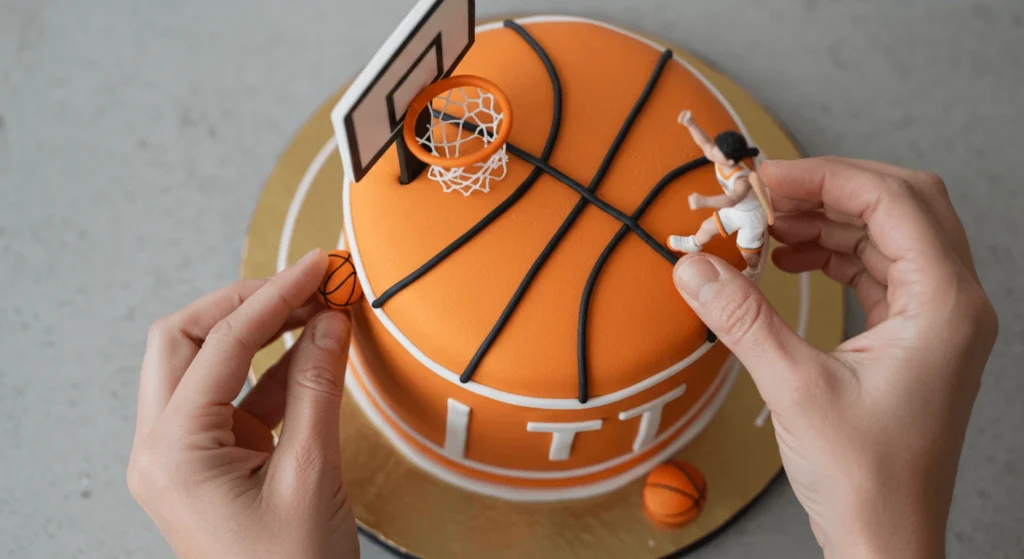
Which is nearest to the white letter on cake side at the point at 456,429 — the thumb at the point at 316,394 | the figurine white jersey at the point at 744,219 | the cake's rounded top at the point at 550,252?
the cake's rounded top at the point at 550,252

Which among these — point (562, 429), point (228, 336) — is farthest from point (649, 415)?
point (228, 336)

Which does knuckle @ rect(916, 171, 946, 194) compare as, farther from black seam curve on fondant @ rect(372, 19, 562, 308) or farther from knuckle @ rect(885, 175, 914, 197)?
black seam curve on fondant @ rect(372, 19, 562, 308)

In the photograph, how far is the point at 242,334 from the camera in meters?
1.60

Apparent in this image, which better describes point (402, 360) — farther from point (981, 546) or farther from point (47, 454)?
point (981, 546)

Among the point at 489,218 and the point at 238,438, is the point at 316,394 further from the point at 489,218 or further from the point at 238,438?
the point at 489,218

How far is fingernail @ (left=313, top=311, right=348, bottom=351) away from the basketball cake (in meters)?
0.05

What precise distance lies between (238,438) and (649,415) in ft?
2.64

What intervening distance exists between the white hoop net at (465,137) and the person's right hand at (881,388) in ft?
1.27

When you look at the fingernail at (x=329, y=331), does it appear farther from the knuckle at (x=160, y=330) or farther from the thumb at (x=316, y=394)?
the knuckle at (x=160, y=330)

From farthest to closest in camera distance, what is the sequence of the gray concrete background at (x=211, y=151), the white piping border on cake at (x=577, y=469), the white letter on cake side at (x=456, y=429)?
the gray concrete background at (x=211, y=151)
the white piping border on cake at (x=577, y=469)
the white letter on cake side at (x=456, y=429)

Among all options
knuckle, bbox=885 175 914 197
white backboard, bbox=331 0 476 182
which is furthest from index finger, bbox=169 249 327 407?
knuckle, bbox=885 175 914 197

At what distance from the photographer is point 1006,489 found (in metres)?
2.25

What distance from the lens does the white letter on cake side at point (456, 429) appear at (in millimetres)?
1652

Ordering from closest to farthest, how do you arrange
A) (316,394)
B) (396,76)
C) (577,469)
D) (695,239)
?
(396,76) → (695,239) → (316,394) → (577,469)
